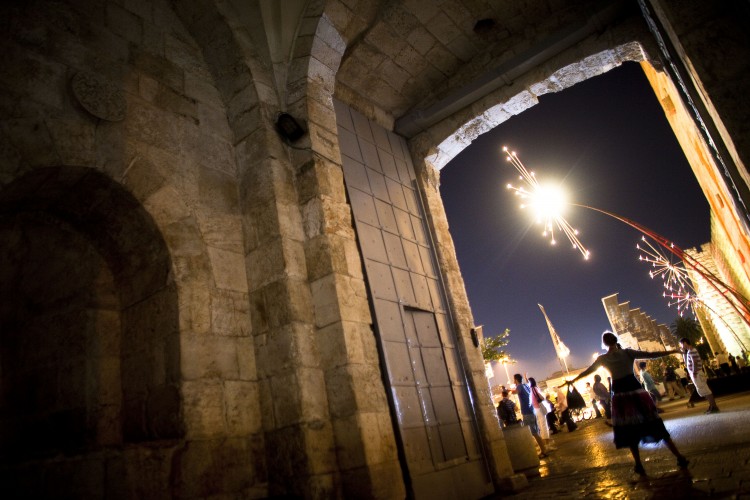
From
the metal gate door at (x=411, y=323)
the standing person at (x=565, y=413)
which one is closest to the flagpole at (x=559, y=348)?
the standing person at (x=565, y=413)

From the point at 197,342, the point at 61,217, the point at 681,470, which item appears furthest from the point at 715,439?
the point at 61,217

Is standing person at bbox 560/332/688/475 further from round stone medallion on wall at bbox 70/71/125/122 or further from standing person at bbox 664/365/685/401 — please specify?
standing person at bbox 664/365/685/401

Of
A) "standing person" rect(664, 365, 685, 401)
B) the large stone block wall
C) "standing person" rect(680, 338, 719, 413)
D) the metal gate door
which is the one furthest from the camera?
"standing person" rect(664, 365, 685, 401)

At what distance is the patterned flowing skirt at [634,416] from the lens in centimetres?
381

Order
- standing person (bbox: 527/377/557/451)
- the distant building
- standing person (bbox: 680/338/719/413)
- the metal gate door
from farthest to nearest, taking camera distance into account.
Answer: the distant building
standing person (bbox: 680/338/719/413)
standing person (bbox: 527/377/557/451)
the metal gate door

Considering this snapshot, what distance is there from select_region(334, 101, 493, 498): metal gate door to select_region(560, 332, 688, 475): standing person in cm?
148

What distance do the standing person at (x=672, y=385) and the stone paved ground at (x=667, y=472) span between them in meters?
10.6

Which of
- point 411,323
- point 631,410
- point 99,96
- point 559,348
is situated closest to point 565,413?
point 631,410

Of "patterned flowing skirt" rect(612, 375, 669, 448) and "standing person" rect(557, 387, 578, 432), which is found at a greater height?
"patterned flowing skirt" rect(612, 375, 669, 448)

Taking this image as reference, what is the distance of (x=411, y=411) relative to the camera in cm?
404

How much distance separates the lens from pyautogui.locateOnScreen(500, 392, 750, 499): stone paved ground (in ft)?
9.35

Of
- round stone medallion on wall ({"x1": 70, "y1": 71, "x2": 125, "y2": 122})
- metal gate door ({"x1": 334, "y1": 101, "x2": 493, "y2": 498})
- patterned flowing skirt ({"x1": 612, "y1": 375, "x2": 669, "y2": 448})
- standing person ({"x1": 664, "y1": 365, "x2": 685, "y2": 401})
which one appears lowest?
standing person ({"x1": 664, "y1": 365, "x2": 685, "y2": 401})

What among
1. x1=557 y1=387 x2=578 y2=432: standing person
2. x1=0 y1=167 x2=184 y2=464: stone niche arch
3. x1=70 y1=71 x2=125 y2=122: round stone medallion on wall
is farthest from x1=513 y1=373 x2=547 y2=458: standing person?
x1=70 y1=71 x2=125 y2=122: round stone medallion on wall

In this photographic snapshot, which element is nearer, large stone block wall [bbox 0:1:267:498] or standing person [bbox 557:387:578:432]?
large stone block wall [bbox 0:1:267:498]
